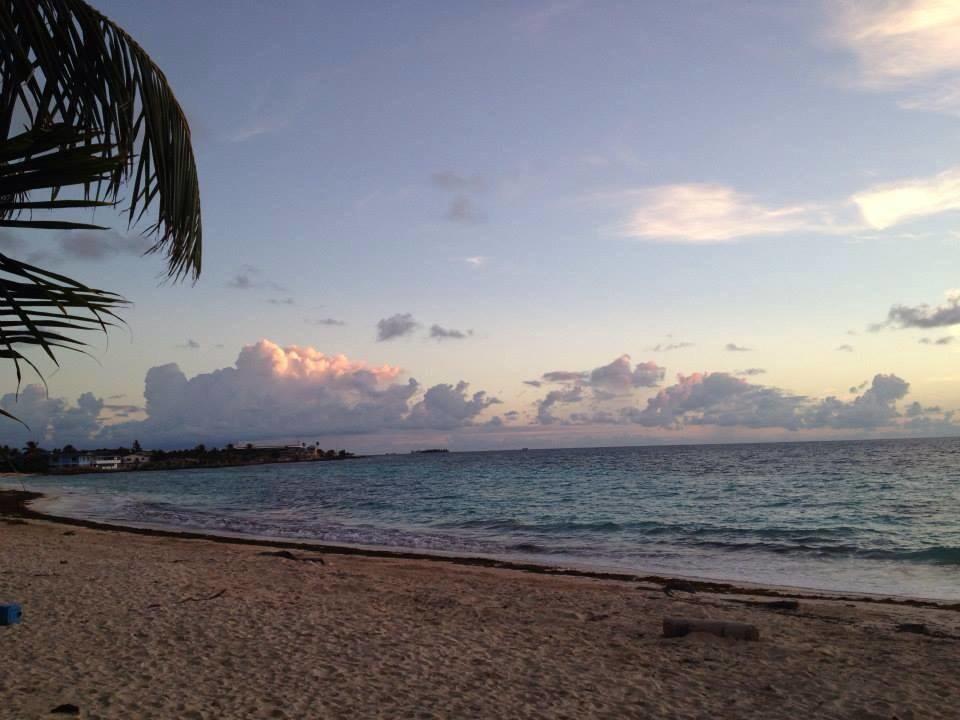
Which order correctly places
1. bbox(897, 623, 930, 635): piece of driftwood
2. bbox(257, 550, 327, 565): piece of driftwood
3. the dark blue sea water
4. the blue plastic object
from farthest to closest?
the dark blue sea water, bbox(257, 550, 327, 565): piece of driftwood, bbox(897, 623, 930, 635): piece of driftwood, the blue plastic object

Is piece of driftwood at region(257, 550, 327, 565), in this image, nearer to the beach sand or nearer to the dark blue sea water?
the beach sand

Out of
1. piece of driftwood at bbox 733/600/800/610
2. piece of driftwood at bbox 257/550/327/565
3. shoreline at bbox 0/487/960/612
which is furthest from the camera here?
piece of driftwood at bbox 257/550/327/565

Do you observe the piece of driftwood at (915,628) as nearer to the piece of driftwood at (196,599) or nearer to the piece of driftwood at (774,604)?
the piece of driftwood at (774,604)

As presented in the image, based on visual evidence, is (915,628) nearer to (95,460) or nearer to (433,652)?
(433,652)

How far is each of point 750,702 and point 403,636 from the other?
157 inches

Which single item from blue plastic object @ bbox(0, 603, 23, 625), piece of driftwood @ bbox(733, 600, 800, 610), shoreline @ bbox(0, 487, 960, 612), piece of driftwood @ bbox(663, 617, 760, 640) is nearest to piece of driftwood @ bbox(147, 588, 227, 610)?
blue plastic object @ bbox(0, 603, 23, 625)

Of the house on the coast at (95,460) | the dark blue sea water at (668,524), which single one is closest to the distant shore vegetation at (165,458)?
the house on the coast at (95,460)

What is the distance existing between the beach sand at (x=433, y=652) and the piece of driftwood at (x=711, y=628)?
121 mm

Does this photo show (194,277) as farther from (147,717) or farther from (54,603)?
(54,603)

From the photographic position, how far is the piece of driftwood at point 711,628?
28.7ft

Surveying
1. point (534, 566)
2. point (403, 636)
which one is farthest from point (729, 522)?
point (403, 636)

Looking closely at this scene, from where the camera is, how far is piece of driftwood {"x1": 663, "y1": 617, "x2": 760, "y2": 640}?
8.76 meters

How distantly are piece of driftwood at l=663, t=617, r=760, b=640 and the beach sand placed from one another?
12 cm

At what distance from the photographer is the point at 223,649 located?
25.8 feet
